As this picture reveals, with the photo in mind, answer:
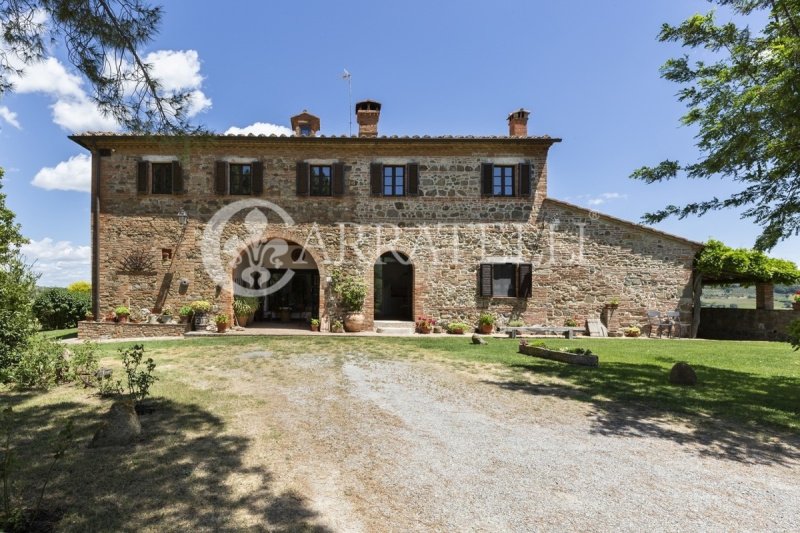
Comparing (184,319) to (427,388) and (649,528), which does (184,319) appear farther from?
(649,528)

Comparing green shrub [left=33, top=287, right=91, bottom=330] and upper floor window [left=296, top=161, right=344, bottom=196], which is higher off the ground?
upper floor window [left=296, top=161, right=344, bottom=196]

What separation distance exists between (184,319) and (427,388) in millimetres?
10899

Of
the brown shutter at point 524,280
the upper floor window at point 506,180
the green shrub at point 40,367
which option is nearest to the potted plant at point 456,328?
the brown shutter at point 524,280

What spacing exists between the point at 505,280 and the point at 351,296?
228 inches

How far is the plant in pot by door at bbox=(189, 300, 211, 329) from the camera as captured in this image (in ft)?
45.7

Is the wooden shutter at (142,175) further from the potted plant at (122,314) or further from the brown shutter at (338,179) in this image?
the brown shutter at (338,179)

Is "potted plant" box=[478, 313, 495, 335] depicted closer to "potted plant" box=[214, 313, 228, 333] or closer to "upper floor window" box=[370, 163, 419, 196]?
"upper floor window" box=[370, 163, 419, 196]

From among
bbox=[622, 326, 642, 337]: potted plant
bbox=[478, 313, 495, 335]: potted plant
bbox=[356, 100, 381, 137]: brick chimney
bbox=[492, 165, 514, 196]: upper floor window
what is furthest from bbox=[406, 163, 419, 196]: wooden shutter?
bbox=[622, 326, 642, 337]: potted plant

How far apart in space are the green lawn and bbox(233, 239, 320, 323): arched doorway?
182 inches

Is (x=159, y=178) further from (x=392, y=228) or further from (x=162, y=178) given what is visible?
(x=392, y=228)

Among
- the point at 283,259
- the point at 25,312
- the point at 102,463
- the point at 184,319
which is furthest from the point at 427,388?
the point at 283,259

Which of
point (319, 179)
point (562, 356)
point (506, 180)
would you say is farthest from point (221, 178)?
point (562, 356)

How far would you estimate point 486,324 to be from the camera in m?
14.5

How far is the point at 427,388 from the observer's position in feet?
22.0
